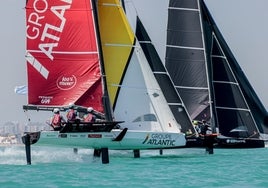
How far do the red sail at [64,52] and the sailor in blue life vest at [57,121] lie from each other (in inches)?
79.7

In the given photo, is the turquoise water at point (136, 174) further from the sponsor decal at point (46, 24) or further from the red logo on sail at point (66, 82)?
the sponsor decal at point (46, 24)

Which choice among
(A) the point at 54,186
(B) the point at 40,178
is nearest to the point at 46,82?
(B) the point at 40,178

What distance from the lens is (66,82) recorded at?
4250 centimetres

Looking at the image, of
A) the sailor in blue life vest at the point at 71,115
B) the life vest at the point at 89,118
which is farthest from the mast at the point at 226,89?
the sailor in blue life vest at the point at 71,115

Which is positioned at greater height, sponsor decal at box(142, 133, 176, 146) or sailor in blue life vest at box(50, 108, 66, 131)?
sailor in blue life vest at box(50, 108, 66, 131)

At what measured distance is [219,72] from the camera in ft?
186

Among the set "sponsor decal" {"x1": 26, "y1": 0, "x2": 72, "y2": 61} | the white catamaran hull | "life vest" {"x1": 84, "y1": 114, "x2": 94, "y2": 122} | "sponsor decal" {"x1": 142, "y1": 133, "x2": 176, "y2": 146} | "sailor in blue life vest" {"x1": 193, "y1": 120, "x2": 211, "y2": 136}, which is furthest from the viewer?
"sailor in blue life vest" {"x1": 193, "y1": 120, "x2": 211, "y2": 136}

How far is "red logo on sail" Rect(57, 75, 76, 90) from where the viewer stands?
42.5 metres

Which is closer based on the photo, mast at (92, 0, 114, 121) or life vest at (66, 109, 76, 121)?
life vest at (66, 109, 76, 121)

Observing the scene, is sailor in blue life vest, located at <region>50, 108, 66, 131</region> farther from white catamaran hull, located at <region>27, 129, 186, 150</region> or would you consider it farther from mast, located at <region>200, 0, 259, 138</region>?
mast, located at <region>200, 0, 259, 138</region>

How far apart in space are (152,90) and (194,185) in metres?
15.1

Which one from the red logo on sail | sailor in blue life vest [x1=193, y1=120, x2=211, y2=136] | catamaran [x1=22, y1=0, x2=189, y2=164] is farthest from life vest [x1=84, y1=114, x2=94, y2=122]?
sailor in blue life vest [x1=193, y1=120, x2=211, y2=136]

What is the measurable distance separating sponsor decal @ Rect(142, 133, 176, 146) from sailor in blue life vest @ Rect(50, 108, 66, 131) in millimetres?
4125

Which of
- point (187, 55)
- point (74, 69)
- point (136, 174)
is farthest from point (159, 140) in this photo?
point (187, 55)
